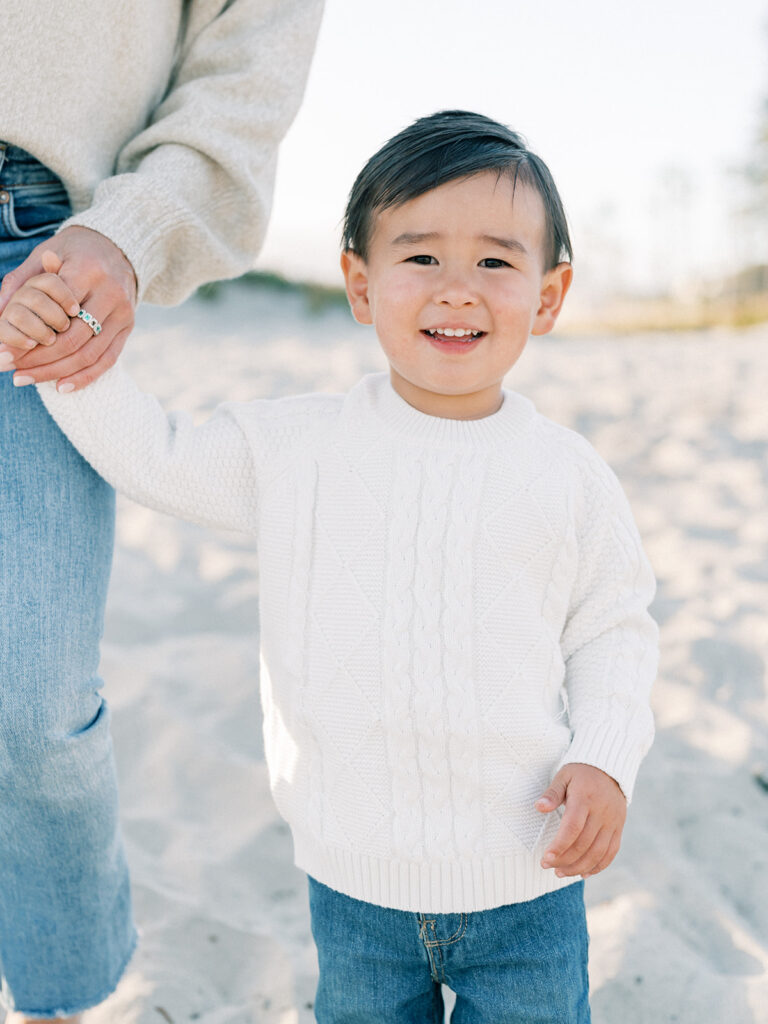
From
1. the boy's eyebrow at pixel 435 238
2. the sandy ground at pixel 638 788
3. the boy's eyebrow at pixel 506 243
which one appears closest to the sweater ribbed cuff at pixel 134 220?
the boy's eyebrow at pixel 435 238

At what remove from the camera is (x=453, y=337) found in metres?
1.36

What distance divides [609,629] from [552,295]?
1.69ft

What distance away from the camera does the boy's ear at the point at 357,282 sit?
1.50m

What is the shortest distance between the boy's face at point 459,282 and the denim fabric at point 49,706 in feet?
1.73

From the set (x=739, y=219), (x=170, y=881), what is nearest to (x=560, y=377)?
(x=170, y=881)

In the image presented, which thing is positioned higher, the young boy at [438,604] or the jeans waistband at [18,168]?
the jeans waistband at [18,168]

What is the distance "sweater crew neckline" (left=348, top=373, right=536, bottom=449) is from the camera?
140 centimetres

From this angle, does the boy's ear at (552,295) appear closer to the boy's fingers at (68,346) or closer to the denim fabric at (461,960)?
the boy's fingers at (68,346)

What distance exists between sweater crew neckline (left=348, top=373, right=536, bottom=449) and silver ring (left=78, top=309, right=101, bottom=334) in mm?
369

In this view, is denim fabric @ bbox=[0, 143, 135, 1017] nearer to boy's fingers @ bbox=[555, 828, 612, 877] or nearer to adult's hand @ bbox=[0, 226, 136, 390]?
adult's hand @ bbox=[0, 226, 136, 390]

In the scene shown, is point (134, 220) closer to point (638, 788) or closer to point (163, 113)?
point (163, 113)

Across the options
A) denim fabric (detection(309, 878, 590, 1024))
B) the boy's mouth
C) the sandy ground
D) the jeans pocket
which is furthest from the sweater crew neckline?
the sandy ground

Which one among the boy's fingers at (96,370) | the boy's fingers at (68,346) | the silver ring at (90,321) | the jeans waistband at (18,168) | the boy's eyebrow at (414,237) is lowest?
the boy's fingers at (96,370)

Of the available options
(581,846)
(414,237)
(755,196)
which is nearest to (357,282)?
(414,237)
